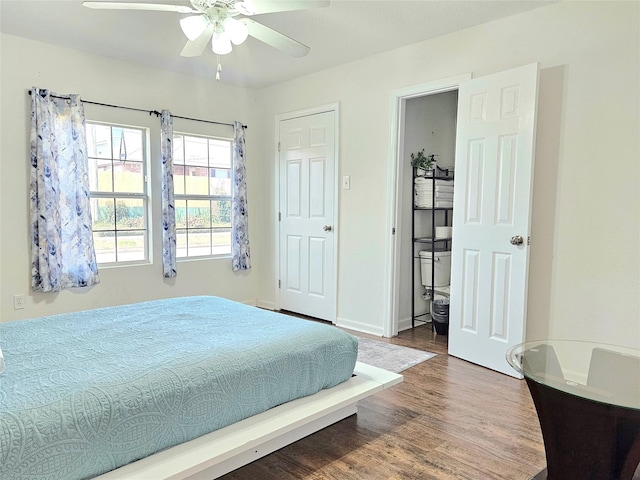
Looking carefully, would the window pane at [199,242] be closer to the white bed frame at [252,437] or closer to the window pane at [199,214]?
the window pane at [199,214]

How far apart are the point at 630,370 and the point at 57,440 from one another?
85.5 inches

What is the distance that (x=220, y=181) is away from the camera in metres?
4.74

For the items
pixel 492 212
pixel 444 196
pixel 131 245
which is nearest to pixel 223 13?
pixel 492 212

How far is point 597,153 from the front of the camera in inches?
107

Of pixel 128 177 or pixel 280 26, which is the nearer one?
pixel 280 26

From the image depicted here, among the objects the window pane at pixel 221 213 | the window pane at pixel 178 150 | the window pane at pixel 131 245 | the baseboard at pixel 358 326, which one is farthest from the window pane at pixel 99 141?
the baseboard at pixel 358 326

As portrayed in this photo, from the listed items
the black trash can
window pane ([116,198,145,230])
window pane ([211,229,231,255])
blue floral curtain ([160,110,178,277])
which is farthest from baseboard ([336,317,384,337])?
window pane ([116,198,145,230])

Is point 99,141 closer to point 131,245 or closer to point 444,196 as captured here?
point 131,245

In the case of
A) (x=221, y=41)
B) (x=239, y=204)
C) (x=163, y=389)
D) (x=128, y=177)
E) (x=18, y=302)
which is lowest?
(x=18, y=302)

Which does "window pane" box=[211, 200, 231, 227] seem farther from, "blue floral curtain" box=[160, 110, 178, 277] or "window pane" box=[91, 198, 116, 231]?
"window pane" box=[91, 198, 116, 231]

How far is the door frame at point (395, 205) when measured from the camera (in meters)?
3.75

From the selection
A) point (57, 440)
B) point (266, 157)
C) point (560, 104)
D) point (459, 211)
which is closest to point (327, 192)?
point (266, 157)

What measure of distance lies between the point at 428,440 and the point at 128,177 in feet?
11.0

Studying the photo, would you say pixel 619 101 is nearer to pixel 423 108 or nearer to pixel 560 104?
pixel 560 104
